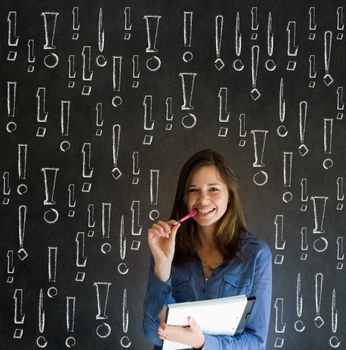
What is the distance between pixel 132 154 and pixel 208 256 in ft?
2.69

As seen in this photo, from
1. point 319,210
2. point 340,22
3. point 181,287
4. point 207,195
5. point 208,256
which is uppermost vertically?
point 340,22

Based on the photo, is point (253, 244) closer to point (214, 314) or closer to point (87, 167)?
point (214, 314)

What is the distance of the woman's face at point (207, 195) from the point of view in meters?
1.89

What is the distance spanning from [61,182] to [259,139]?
996 millimetres

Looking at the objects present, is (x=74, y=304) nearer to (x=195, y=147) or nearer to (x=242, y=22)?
(x=195, y=147)

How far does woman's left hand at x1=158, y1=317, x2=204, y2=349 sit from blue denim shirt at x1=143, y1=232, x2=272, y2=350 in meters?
0.16

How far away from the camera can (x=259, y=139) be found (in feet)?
8.50

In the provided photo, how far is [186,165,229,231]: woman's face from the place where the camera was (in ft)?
6.21

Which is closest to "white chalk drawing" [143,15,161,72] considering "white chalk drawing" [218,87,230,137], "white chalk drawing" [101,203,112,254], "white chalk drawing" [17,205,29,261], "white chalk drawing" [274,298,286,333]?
"white chalk drawing" [218,87,230,137]

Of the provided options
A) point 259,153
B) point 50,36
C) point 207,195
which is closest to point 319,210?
point 259,153

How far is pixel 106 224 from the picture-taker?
2.58 m

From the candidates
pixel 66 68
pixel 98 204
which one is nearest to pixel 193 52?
pixel 66 68

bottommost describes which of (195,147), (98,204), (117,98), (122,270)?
(122,270)

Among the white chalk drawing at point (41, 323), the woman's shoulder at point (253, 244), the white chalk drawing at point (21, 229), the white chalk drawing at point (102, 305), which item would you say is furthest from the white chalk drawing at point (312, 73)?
the white chalk drawing at point (41, 323)
